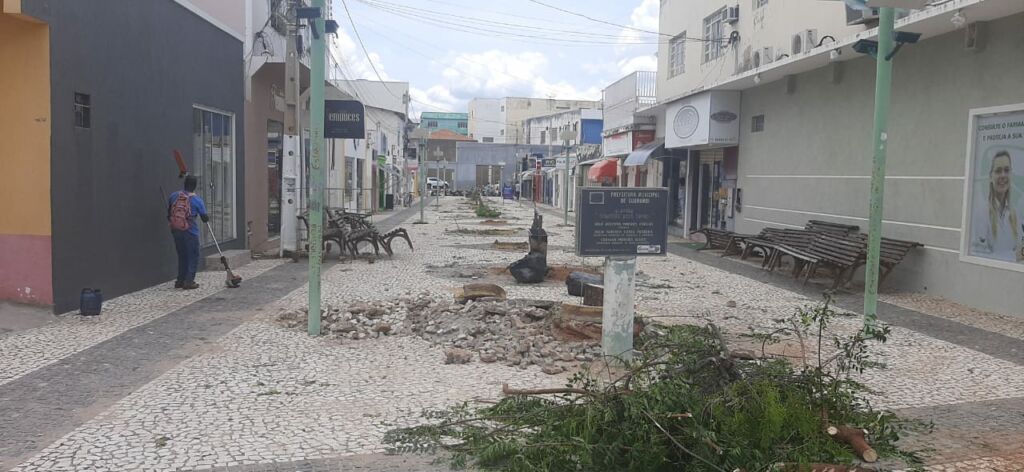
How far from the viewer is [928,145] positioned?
10.8 m

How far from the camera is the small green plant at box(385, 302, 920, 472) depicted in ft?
13.3

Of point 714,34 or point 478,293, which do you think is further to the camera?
point 714,34

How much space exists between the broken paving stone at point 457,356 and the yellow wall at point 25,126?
4.73 meters

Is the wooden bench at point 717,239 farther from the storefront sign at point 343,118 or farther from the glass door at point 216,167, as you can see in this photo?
the glass door at point 216,167

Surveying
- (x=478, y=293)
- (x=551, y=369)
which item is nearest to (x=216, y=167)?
(x=478, y=293)

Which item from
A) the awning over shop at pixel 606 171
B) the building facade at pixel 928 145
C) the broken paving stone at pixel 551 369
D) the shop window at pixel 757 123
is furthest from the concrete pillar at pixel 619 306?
the awning over shop at pixel 606 171

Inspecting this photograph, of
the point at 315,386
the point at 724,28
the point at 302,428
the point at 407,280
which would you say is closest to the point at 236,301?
the point at 407,280

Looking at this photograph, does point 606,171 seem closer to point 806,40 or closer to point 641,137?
point 641,137

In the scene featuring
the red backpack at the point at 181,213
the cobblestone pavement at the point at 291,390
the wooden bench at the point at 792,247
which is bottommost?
the cobblestone pavement at the point at 291,390

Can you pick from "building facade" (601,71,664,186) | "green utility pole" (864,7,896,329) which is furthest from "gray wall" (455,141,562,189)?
"green utility pole" (864,7,896,329)

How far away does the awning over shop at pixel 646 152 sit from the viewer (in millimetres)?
23016

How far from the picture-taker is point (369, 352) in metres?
7.13

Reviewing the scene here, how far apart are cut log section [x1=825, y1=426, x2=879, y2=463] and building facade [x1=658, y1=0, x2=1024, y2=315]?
6.26m

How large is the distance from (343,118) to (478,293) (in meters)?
5.22
